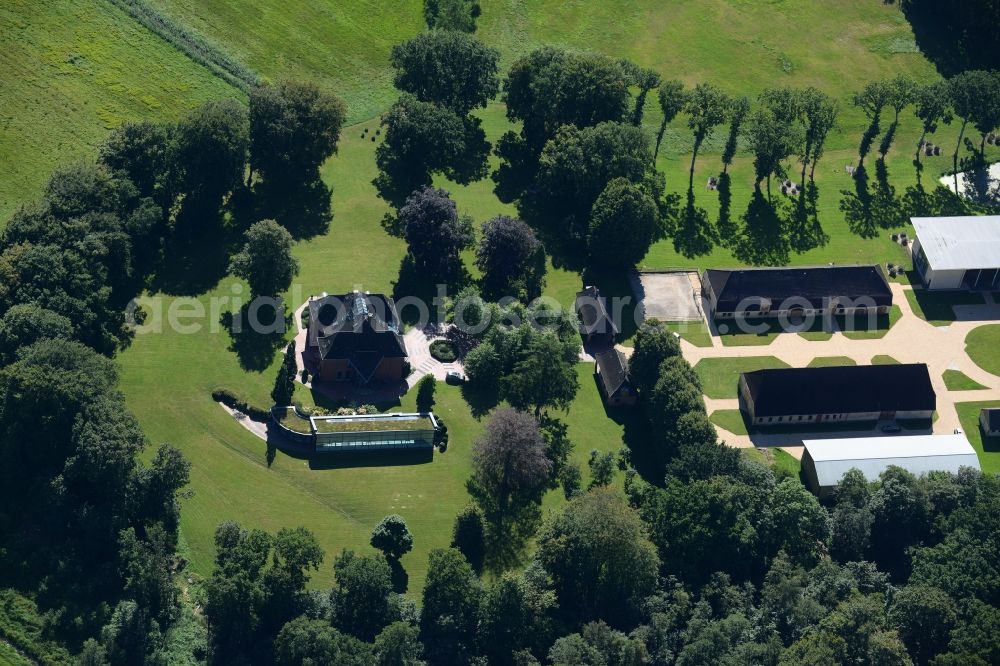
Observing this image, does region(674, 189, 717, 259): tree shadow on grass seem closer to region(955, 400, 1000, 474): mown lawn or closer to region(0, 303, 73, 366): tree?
region(955, 400, 1000, 474): mown lawn

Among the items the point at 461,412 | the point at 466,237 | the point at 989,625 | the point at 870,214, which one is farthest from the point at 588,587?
the point at 870,214

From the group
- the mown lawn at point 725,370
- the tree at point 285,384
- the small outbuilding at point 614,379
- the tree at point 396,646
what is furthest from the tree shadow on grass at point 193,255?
the mown lawn at point 725,370

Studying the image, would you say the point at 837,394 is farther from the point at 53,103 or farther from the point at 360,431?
the point at 53,103

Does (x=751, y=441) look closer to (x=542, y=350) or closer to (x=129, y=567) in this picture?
(x=542, y=350)

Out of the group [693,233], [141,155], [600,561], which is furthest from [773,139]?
[141,155]

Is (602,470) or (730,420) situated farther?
(730,420)

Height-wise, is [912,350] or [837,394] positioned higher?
[912,350]
